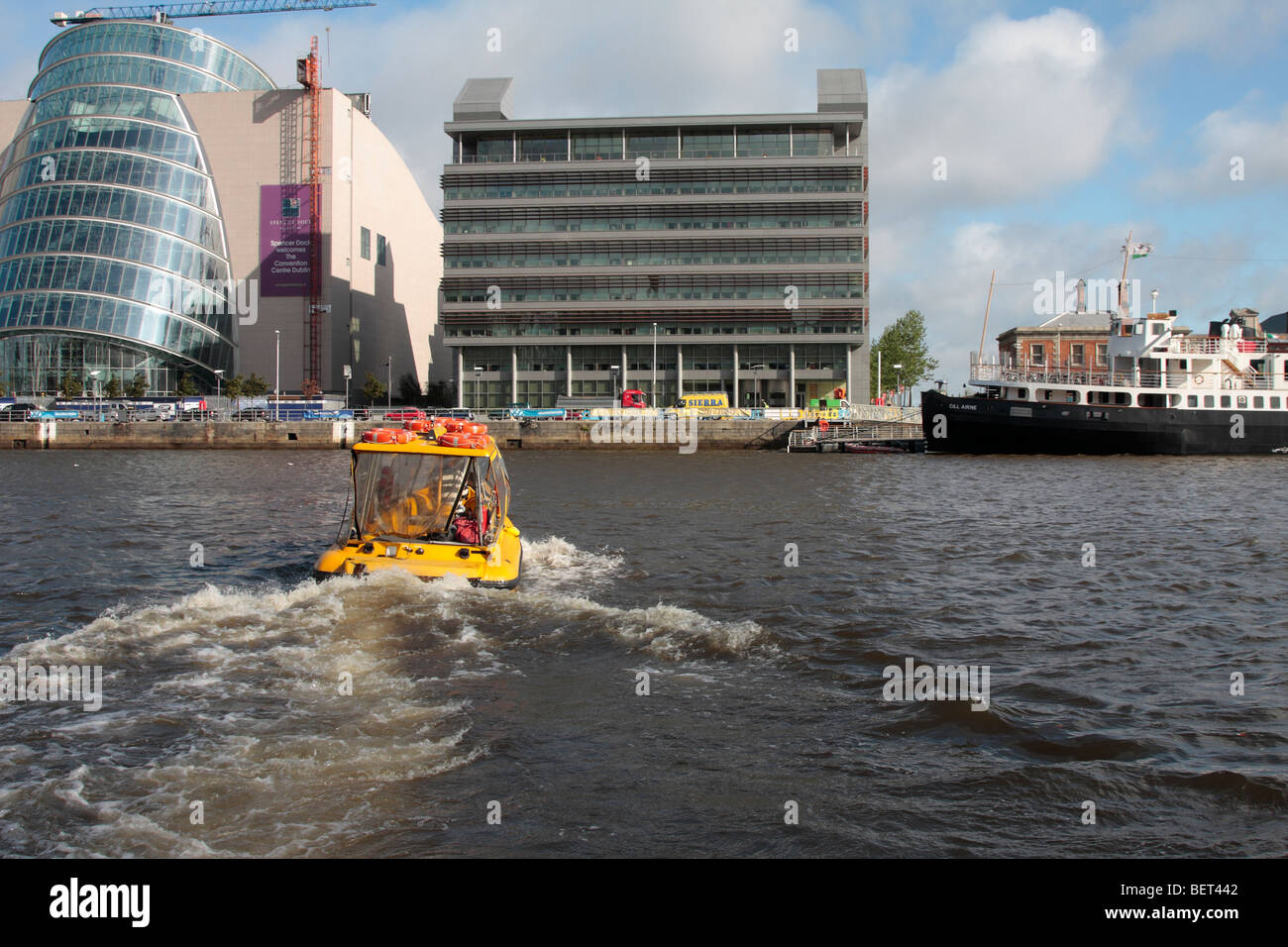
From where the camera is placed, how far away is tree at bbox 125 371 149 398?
8994 centimetres

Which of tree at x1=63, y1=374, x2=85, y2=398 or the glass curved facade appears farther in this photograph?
the glass curved facade

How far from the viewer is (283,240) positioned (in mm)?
101625

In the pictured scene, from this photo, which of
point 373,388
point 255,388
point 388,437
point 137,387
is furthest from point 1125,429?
point 137,387

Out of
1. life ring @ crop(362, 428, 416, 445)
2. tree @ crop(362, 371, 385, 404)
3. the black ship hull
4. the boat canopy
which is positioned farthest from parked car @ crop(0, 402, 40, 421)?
the boat canopy

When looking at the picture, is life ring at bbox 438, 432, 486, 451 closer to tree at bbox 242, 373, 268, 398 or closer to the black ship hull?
the black ship hull

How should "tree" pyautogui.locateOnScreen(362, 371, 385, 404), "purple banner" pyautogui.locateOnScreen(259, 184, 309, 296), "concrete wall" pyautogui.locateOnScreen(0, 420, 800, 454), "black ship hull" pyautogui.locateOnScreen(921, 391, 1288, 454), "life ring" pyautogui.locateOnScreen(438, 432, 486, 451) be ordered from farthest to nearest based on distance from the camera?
"purple banner" pyautogui.locateOnScreen(259, 184, 309, 296)
"tree" pyautogui.locateOnScreen(362, 371, 385, 404)
"concrete wall" pyautogui.locateOnScreen(0, 420, 800, 454)
"black ship hull" pyautogui.locateOnScreen(921, 391, 1288, 454)
"life ring" pyautogui.locateOnScreen(438, 432, 486, 451)

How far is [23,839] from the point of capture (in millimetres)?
7113

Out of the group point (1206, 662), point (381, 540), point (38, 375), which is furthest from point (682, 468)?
point (38, 375)

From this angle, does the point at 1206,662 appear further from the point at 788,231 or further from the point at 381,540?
the point at 788,231

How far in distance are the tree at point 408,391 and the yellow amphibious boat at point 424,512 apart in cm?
9827

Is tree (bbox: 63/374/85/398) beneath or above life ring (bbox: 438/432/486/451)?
above

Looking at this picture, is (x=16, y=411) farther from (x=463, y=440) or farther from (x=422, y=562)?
(x=422, y=562)

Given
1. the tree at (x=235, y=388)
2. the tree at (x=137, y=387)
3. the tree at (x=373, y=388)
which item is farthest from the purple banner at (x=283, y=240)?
the tree at (x=137, y=387)

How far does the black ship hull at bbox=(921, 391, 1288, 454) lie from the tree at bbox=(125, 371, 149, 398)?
7236 cm
